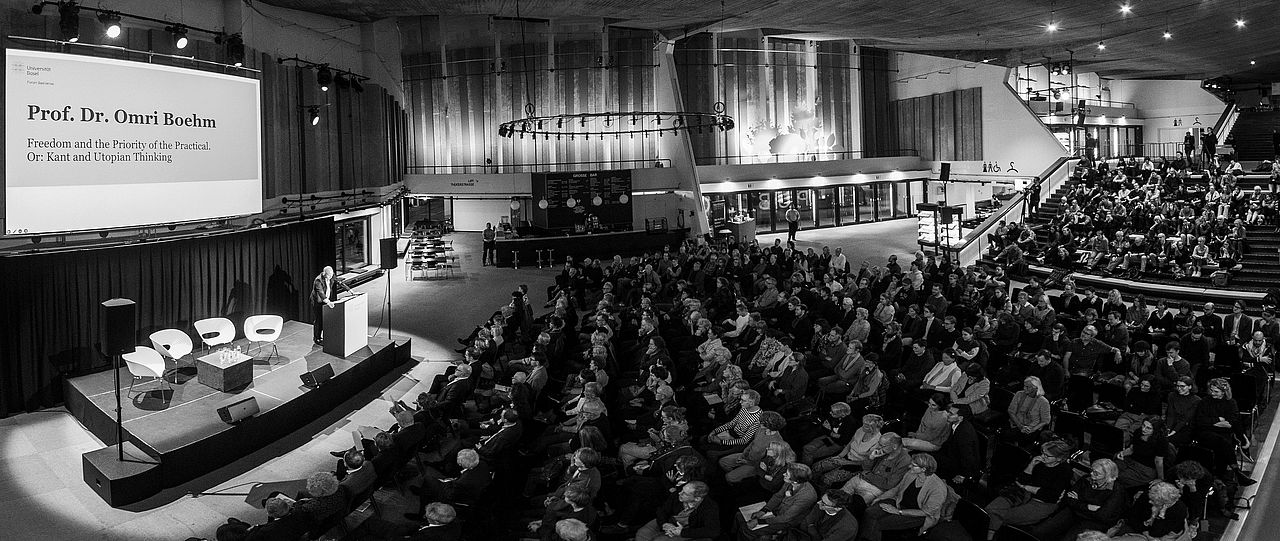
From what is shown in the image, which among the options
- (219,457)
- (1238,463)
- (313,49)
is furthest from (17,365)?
(1238,463)

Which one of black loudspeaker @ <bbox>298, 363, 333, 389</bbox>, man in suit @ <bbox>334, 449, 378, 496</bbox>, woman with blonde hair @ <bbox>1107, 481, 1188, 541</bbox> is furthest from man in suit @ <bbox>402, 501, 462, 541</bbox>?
black loudspeaker @ <bbox>298, 363, 333, 389</bbox>

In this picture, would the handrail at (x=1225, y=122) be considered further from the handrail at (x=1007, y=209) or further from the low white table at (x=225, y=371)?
the low white table at (x=225, y=371)

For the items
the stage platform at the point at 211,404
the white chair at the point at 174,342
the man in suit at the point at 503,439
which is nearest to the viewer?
the man in suit at the point at 503,439

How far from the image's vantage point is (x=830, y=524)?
473cm

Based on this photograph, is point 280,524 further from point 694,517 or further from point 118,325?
point 118,325

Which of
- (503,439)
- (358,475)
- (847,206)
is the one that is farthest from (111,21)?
(847,206)

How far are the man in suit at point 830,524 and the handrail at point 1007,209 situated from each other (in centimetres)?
1412

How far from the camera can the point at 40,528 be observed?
241 inches

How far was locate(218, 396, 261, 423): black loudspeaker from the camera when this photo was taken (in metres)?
7.57

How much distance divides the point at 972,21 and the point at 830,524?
1746cm

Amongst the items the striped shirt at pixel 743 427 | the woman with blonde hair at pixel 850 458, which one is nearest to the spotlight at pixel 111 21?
the striped shirt at pixel 743 427

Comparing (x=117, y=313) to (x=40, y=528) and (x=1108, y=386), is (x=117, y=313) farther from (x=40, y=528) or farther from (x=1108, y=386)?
(x=1108, y=386)

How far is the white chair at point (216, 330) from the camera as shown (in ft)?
31.5

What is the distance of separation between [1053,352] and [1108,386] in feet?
3.67
